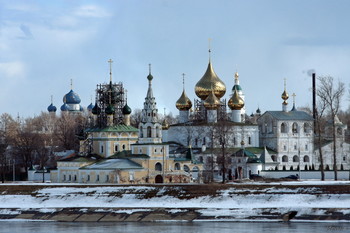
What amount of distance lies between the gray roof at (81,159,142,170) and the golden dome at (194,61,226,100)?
19017 millimetres

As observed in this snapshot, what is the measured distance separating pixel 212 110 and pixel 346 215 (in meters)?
37.0

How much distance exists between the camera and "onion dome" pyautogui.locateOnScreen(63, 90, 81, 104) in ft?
521

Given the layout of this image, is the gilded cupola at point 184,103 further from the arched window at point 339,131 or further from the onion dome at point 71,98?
the onion dome at point 71,98

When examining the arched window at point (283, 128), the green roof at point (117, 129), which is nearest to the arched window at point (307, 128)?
the arched window at point (283, 128)

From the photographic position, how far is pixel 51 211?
70.3m

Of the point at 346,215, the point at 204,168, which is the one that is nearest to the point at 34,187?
the point at 204,168

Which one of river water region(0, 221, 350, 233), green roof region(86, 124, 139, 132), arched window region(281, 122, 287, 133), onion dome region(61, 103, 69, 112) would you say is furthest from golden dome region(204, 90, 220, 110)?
onion dome region(61, 103, 69, 112)

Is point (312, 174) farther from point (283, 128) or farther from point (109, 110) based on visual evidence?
point (109, 110)

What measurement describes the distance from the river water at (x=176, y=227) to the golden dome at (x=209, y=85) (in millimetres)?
36016

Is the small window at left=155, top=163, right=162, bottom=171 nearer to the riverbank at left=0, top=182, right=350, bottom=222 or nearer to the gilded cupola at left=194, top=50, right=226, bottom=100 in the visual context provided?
the riverbank at left=0, top=182, right=350, bottom=222

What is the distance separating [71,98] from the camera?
159 m

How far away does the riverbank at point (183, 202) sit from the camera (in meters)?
65.8

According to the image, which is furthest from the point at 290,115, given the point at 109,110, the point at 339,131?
the point at 109,110

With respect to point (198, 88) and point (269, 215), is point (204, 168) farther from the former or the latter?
point (269, 215)
